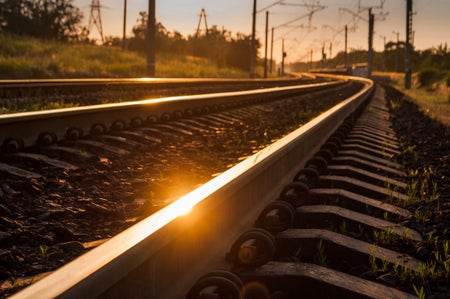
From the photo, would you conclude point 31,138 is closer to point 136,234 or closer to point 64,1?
point 136,234

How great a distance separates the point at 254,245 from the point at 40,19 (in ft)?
190

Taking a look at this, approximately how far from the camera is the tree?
178ft

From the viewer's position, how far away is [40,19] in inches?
2202

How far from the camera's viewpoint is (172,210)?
7.29ft

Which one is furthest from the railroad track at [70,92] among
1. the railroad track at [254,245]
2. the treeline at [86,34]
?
the treeline at [86,34]

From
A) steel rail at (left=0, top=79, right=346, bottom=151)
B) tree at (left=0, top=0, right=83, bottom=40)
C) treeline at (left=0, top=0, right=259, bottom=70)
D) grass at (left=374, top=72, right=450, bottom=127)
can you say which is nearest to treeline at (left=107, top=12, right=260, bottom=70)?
treeline at (left=0, top=0, right=259, bottom=70)

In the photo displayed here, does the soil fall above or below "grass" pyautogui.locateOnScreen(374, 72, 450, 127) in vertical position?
below

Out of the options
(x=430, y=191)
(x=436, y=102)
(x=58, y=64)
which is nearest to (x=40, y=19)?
(x=58, y=64)

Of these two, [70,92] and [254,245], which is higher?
[70,92]

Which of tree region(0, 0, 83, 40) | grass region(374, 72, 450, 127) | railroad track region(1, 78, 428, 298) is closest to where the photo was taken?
railroad track region(1, 78, 428, 298)

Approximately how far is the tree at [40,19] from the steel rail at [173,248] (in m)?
53.3

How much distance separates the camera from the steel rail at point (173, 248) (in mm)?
1494

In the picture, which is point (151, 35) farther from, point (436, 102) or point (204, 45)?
point (204, 45)

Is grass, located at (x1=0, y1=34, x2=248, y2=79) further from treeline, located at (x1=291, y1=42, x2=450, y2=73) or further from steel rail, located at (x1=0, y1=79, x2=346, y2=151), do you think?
treeline, located at (x1=291, y1=42, x2=450, y2=73)
